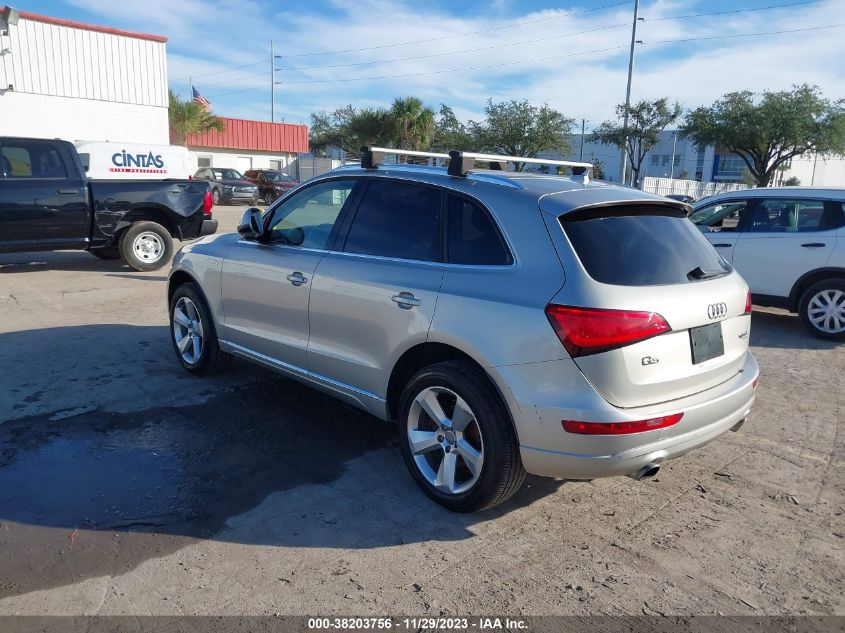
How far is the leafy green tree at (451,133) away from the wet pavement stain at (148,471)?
136 feet

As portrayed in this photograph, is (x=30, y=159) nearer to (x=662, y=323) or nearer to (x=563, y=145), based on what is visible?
(x=662, y=323)

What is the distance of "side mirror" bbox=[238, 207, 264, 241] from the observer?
→ 478 cm

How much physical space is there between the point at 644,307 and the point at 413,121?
4413 cm

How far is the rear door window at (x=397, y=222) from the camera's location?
3.75 meters

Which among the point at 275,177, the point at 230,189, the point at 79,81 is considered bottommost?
the point at 230,189

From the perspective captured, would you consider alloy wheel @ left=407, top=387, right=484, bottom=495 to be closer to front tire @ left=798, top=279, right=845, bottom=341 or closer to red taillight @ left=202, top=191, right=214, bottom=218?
front tire @ left=798, top=279, right=845, bottom=341

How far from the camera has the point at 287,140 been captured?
1818 inches

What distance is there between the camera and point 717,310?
3404mm

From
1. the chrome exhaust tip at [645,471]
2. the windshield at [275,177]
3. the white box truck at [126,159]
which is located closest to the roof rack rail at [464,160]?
the chrome exhaust tip at [645,471]

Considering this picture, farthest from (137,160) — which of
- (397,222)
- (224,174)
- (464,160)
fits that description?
(224,174)

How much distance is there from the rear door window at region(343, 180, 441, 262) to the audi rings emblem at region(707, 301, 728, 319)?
1.42 meters

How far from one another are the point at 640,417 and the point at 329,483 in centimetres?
179

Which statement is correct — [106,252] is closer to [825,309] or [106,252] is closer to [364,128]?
[825,309]

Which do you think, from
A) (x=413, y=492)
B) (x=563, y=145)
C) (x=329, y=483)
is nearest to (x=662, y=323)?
(x=413, y=492)
